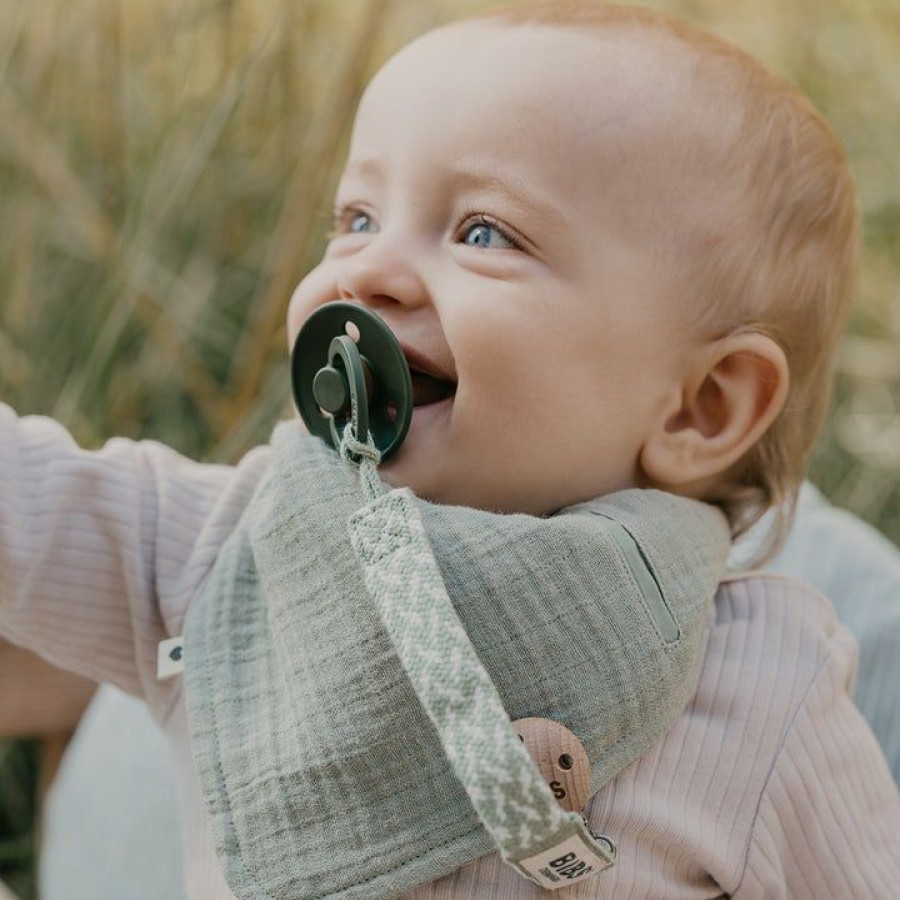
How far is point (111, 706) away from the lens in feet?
3.58

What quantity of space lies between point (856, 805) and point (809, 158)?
1.49 feet

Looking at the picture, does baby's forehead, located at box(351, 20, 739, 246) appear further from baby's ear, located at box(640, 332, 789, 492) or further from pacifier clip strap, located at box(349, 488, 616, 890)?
pacifier clip strap, located at box(349, 488, 616, 890)

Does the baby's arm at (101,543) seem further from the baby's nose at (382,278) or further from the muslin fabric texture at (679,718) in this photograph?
the baby's nose at (382,278)

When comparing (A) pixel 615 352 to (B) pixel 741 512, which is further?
(B) pixel 741 512

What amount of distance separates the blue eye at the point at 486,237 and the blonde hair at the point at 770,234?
128mm

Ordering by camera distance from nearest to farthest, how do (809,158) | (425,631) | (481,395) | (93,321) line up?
(425,631), (481,395), (809,158), (93,321)

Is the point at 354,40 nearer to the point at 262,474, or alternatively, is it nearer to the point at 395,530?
the point at 262,474

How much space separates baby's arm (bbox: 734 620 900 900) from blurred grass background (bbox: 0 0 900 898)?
672 mm

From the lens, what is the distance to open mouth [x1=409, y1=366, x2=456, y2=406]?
2.60 feet

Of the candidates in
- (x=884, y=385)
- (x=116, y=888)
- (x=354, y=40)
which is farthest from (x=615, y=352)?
(x=884, y=385)

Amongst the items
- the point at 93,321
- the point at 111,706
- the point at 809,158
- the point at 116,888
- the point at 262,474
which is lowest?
the point at 116,888

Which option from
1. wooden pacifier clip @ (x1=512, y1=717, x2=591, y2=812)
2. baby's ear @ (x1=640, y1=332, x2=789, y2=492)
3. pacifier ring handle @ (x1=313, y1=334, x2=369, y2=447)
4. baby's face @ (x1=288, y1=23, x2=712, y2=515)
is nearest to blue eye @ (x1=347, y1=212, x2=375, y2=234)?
baby's face @ (x1=288, y1=23, x2=712, y2=515)

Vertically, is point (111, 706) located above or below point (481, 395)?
below

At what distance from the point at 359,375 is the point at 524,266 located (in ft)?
0.46
